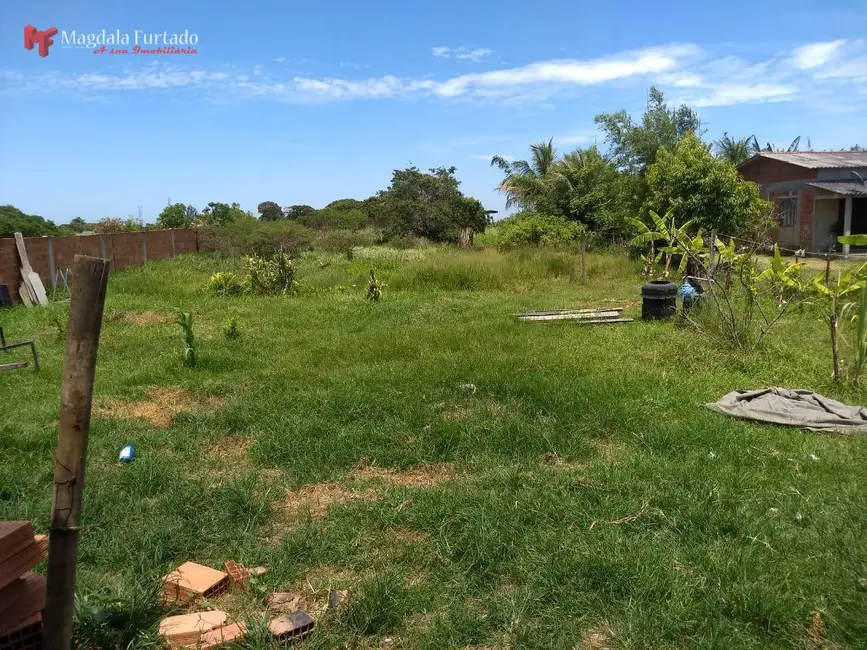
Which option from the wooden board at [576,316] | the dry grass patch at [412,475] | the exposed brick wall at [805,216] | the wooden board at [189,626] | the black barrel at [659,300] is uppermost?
the exposed brick wall at [805,216]

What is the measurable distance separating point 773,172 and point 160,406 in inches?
884

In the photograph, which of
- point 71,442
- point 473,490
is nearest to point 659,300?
point 473,490

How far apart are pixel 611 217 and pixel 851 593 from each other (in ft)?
61.5

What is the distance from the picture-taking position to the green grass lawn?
9.07 ft

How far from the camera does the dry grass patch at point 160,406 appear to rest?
5.66 metres

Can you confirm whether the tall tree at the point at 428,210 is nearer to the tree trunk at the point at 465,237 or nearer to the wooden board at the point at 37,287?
the tree trunk at the point at 465,237

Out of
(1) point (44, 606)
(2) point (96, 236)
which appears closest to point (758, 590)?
(1) point (44, 606)

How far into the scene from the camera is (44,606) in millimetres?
2295

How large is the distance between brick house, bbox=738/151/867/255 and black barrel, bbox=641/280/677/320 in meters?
13.1

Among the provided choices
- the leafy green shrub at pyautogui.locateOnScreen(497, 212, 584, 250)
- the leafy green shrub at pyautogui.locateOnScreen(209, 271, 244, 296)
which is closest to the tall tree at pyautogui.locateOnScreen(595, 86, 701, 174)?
the leafy green shrub at pyautogui.locateOnScreen(497, 212, 584, 250)

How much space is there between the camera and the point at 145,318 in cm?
1080

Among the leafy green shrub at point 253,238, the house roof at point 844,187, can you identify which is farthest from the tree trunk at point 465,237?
the house roof at point 844,187

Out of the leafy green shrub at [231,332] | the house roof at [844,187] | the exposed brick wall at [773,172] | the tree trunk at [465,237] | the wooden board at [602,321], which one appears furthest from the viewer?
the tree trunk at [465,237]

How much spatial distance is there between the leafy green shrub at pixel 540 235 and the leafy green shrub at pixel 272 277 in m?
8.17
